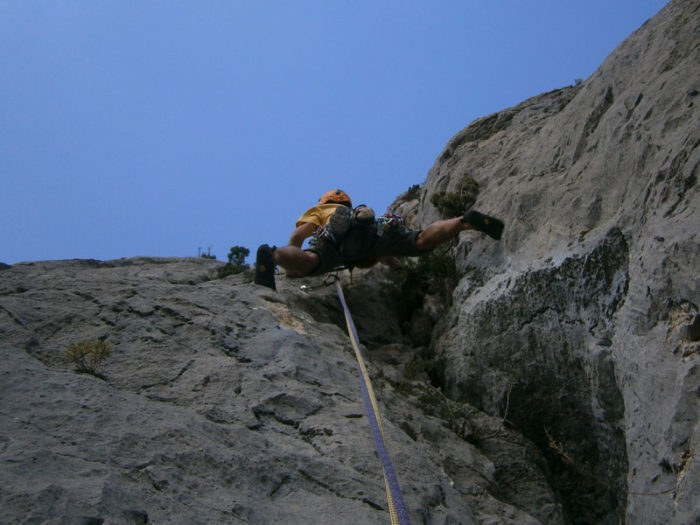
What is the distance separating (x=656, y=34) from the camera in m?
5.76

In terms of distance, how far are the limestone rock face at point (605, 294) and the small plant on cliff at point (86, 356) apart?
301 centimetres

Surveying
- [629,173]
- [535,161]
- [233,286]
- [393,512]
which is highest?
[535,161]

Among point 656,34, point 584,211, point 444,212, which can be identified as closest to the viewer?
point 584,211

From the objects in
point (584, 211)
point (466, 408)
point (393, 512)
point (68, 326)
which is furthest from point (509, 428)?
point (68, 326)

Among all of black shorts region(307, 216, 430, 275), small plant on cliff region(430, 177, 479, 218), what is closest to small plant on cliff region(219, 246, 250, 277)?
black shorts region(307, 216, 430, 275)

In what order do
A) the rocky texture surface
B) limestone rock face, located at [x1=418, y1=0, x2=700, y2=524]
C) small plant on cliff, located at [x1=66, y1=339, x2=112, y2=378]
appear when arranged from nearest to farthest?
1. the rocky texture surface
2. limestone rock face, located at [x1=418, y1=0, x2=700, y2=524]
3. small plant on cliff, located at [x1=66, y1=339, x2=112, y2=378]

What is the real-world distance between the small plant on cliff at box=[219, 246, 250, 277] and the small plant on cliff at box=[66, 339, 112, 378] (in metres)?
2.82

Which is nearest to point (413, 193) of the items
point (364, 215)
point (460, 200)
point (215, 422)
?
point (460, 200)

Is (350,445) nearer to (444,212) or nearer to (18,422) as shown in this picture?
(18,422)

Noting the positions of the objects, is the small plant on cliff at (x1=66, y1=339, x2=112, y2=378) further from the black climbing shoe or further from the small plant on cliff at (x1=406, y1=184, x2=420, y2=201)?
the small plant on cliff at (x1=406, y1=184, x2=420, y2=201)

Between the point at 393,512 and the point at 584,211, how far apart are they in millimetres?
3201

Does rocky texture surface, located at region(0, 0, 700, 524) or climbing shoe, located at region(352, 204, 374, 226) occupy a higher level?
climbing shoe, located at region(352, 204, 374, 226)

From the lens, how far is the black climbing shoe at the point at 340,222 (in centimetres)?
642

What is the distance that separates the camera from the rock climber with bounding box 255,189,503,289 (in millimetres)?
6266
